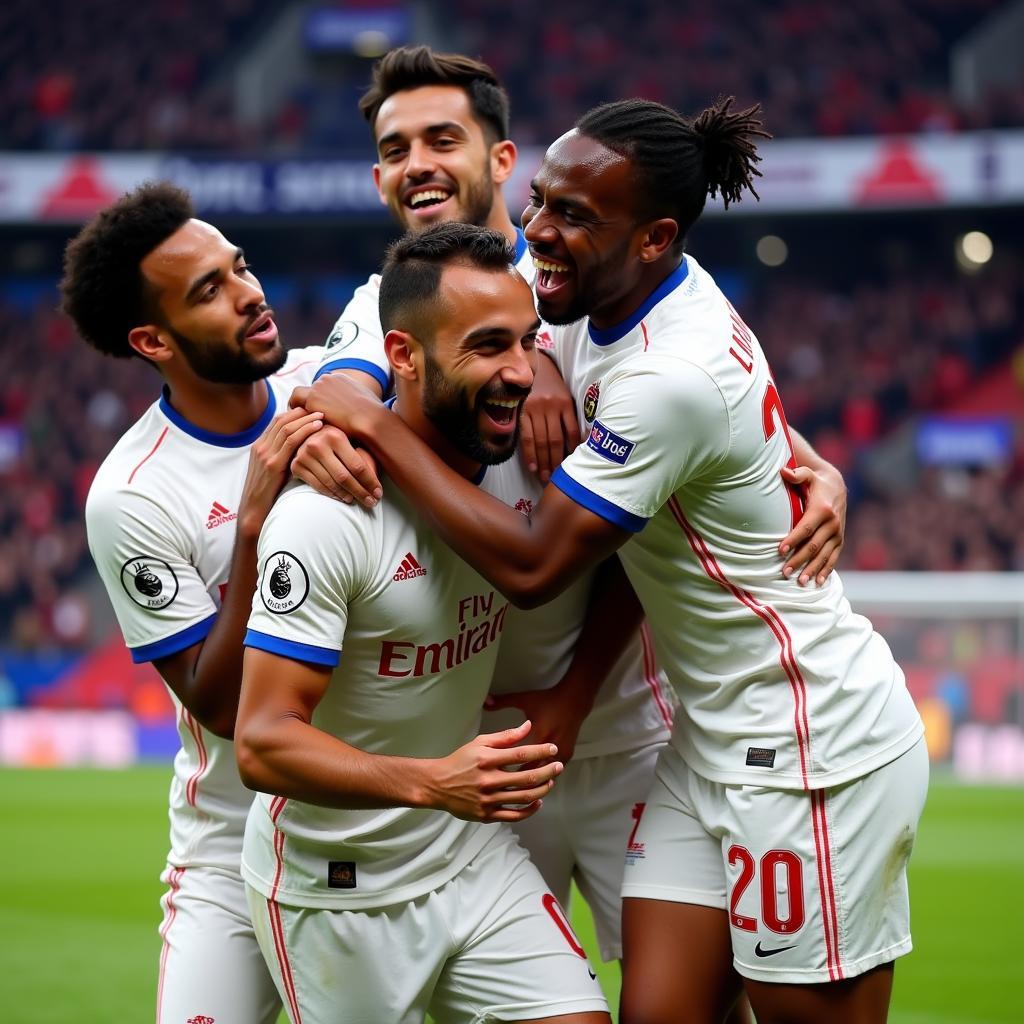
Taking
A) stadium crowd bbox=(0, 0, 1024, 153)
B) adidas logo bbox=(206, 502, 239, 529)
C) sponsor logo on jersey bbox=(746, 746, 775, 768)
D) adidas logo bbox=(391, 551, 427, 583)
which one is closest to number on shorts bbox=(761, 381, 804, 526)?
sponsor logo on jersey bbox=(746, 746, 775, 768)

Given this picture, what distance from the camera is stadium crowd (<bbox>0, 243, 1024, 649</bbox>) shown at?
1941cm

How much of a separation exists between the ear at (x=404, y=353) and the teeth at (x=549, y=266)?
39cm

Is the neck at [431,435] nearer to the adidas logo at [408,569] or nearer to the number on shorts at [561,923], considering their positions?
the adidas logo at [408,569]

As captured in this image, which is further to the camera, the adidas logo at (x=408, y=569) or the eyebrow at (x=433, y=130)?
the eyebrow at (x=433, y=130)

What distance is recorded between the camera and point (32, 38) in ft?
91.6

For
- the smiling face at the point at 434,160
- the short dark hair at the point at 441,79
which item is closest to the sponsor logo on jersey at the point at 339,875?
the smiling face at the point at 434,160

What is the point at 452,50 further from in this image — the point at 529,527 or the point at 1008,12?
Result: the point at 529,527

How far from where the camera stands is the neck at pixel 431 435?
3.44 meters

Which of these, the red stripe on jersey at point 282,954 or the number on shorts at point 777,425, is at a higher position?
the number on shorts at point 777,425

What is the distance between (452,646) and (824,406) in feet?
66.5

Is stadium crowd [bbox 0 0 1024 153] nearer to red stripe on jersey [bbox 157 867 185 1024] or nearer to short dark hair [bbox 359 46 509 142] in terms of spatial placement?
short dark hair [bbox 359 46 509 142]

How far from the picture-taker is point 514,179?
77.3 feet

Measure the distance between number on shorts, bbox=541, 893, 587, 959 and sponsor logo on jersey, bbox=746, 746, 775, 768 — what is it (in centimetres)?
59

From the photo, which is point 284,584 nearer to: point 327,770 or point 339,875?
point 327,770
